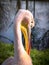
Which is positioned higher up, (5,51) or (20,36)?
(20,36)

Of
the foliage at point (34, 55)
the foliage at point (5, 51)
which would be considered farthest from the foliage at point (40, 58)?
the foliage at point (5, 51)

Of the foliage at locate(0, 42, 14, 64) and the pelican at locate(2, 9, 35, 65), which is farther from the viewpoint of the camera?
the foliage at locate(0, 42, 14, 64)

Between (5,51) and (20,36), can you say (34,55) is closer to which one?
(5,51)

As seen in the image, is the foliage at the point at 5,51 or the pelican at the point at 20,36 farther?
the foliage at the point at 5,51

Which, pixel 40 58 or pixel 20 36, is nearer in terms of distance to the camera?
pixel 20 36

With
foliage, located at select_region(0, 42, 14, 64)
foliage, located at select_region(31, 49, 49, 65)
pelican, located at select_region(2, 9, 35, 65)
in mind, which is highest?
pelican, located at select_region(2, 9, 35, 65)

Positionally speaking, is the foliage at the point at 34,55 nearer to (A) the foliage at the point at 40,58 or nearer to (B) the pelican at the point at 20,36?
(A) the foliage at the point at 40,58

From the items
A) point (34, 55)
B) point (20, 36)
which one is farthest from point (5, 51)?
point (20, 36)

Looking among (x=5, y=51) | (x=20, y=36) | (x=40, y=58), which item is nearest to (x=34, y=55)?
(x=40, y=58)

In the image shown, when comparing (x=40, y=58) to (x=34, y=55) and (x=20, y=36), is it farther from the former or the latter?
(x=20, y=36)

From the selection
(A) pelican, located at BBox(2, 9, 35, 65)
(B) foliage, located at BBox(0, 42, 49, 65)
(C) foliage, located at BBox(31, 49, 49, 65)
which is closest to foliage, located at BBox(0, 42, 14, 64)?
(B) foliage, located at BBox(0, 42, 49, 65)

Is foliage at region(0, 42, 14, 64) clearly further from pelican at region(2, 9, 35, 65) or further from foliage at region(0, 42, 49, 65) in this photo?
pelican at region(2, 9, 35, 65)

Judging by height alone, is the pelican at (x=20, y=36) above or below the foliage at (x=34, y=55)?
above

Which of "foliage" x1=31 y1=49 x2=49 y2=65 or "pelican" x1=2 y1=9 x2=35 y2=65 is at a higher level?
"pelican" x1=2 y1=9 x2=35 y2=65
